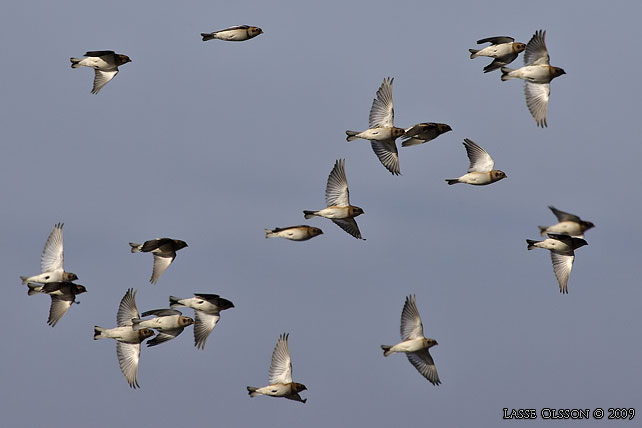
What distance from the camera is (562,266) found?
158ft

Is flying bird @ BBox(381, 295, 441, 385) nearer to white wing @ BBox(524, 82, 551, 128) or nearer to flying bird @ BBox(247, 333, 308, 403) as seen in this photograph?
flying bird @ BBox(247, 333, 308, 403)

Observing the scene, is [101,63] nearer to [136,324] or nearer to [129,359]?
[136,324]

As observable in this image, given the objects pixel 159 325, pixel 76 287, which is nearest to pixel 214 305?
pixel 159 325

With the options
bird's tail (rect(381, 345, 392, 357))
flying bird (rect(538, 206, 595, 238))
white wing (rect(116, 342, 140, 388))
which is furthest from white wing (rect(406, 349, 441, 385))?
white wing (rect(116, 342, 140, 388))

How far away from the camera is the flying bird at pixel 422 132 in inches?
1882

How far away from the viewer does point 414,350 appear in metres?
44.9

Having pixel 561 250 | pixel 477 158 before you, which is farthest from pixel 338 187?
pixel 561 250

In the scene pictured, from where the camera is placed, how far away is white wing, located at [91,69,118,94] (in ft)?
161

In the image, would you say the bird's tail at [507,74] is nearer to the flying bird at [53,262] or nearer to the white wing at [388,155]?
the white wing at [388,155]

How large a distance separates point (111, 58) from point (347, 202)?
10.6 m

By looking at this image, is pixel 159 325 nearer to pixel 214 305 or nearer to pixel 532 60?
pixel 214 305

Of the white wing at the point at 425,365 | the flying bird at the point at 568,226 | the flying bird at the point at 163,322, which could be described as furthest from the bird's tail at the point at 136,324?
the flying bird at the point at 568,226

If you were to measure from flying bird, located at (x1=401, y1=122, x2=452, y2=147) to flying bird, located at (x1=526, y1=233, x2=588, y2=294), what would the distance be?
534 cm

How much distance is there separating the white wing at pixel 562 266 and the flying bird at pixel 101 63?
18064mm
